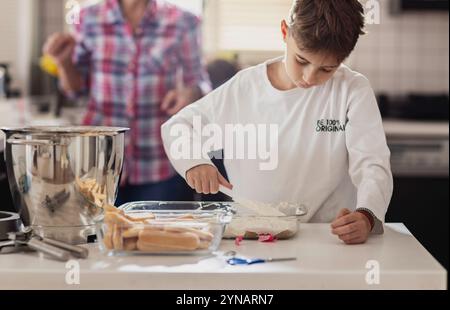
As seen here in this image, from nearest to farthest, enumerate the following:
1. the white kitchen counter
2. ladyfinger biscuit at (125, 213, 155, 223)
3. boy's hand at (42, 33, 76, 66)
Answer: the white kitchen counter → ladyfinger biscuit at (125, 213, 155, 223) → boy's hand at (42, 33, 76, 66)

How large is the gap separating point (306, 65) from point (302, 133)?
19 centimetres

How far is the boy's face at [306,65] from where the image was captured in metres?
1.38

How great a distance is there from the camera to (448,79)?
3219mm

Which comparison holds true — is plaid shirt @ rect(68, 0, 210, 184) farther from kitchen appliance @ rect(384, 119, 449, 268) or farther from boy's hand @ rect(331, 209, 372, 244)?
boy's hand @ rect(331, 209, 372, 244)

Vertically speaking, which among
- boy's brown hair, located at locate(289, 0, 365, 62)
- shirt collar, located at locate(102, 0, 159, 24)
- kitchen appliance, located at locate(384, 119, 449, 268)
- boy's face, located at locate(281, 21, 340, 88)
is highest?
shirt collar, located at locate(102, 0, 159, 24)

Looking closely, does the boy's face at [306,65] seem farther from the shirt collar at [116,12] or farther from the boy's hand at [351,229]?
the shirt collar at [116,12]

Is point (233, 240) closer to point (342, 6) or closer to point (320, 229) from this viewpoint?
point (320, 229)

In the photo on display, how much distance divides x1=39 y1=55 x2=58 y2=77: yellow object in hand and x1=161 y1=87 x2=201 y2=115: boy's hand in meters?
1.16

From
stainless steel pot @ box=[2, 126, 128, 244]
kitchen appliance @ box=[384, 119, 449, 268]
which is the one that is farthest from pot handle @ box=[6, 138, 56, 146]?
kitchen appliance @ box=[384, 119, 449, 268]

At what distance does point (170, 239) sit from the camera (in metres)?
1.08

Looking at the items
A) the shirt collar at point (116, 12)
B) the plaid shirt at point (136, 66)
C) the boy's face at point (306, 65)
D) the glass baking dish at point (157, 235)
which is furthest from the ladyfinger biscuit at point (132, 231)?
the shirt collar at point (116, 12)

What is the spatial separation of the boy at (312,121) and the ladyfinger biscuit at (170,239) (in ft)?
1.02

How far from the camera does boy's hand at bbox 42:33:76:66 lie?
2.13m

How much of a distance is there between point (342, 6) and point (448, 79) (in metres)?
1.97
